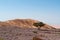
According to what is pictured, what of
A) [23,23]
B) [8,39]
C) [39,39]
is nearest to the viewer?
[39,39]

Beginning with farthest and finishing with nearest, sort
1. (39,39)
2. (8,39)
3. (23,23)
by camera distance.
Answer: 1. (23,23)
2. (8,39)
3. (39,39)

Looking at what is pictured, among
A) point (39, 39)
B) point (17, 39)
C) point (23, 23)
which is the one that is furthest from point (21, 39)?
point (23, 23)

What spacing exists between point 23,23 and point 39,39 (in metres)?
94.7

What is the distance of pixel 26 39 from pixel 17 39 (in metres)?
1.39

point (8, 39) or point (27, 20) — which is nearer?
point (8, 39)

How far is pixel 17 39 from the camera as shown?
28.8m

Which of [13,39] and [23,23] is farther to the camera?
[23,23]

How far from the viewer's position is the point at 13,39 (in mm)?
28219

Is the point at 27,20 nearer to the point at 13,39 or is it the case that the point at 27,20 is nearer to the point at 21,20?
the point at 21,20

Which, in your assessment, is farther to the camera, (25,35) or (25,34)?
(25,34)

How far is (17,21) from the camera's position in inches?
4653

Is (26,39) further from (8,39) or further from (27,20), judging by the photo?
(27,20)

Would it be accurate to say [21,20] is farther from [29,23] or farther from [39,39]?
[39,39]

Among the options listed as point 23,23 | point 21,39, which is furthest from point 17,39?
point 23,23
